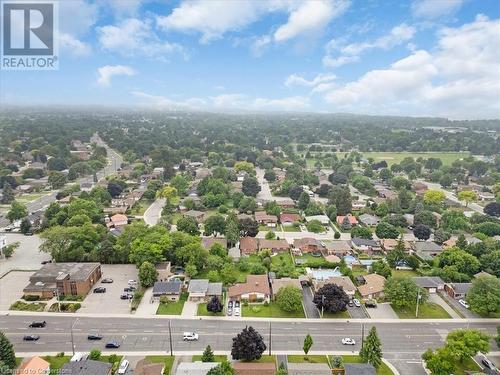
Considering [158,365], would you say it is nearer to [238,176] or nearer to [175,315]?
[175,315]

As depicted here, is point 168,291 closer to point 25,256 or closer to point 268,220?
point 25,256

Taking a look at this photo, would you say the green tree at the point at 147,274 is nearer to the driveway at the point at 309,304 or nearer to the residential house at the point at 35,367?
the residential house at the point at 35,367

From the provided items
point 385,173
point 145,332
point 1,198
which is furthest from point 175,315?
point 385,173

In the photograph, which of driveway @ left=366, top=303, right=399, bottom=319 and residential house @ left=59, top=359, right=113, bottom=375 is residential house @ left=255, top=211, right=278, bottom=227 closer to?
driveway @ left=366, top=303, right=399, bottom=319

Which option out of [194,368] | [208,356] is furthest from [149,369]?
[208,356]

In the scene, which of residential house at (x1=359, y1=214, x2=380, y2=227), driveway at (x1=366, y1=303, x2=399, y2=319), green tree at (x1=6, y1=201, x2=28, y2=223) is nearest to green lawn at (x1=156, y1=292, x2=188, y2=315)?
driveway at (x1=366, y1=303, x2=399, y2=319)

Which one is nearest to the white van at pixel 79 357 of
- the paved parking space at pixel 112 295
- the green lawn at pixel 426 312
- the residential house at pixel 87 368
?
the residential house at pixel 87 368
